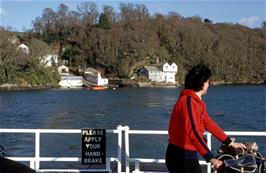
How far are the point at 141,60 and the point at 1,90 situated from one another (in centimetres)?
6964

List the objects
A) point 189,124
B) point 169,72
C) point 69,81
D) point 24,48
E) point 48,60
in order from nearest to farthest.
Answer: point 189,124, point 24,48, point 48,60, point 69,81, point 169,72

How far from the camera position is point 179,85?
595 ft

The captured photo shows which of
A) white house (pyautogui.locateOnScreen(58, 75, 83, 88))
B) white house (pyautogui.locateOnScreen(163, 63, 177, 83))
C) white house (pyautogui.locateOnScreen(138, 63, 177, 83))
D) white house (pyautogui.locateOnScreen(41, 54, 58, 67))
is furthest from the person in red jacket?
white house (pyautogui.locateOnScreen(163, 63, 177, 83))

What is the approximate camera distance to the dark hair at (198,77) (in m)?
5.03

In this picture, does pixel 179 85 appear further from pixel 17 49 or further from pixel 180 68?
pixel 17 49

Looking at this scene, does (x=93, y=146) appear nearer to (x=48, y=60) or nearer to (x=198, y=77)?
(x=198, y=77)

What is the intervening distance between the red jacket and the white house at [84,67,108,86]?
6235 inches

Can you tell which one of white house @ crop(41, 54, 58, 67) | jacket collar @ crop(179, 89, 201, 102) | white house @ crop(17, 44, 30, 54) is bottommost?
jacket collar @ crop(179, 89, 201, 102)

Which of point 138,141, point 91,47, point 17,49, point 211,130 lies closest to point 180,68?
point 91,47

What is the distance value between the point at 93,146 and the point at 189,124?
4.27m

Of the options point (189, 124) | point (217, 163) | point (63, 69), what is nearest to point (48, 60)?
point (63, 69)

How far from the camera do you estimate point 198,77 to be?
504 cm

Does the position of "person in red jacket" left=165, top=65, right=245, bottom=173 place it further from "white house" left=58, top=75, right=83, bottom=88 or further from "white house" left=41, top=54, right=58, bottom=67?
"white house" left=58, top=75, right=83, bottom=88

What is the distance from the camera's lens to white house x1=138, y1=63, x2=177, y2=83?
182875mm
